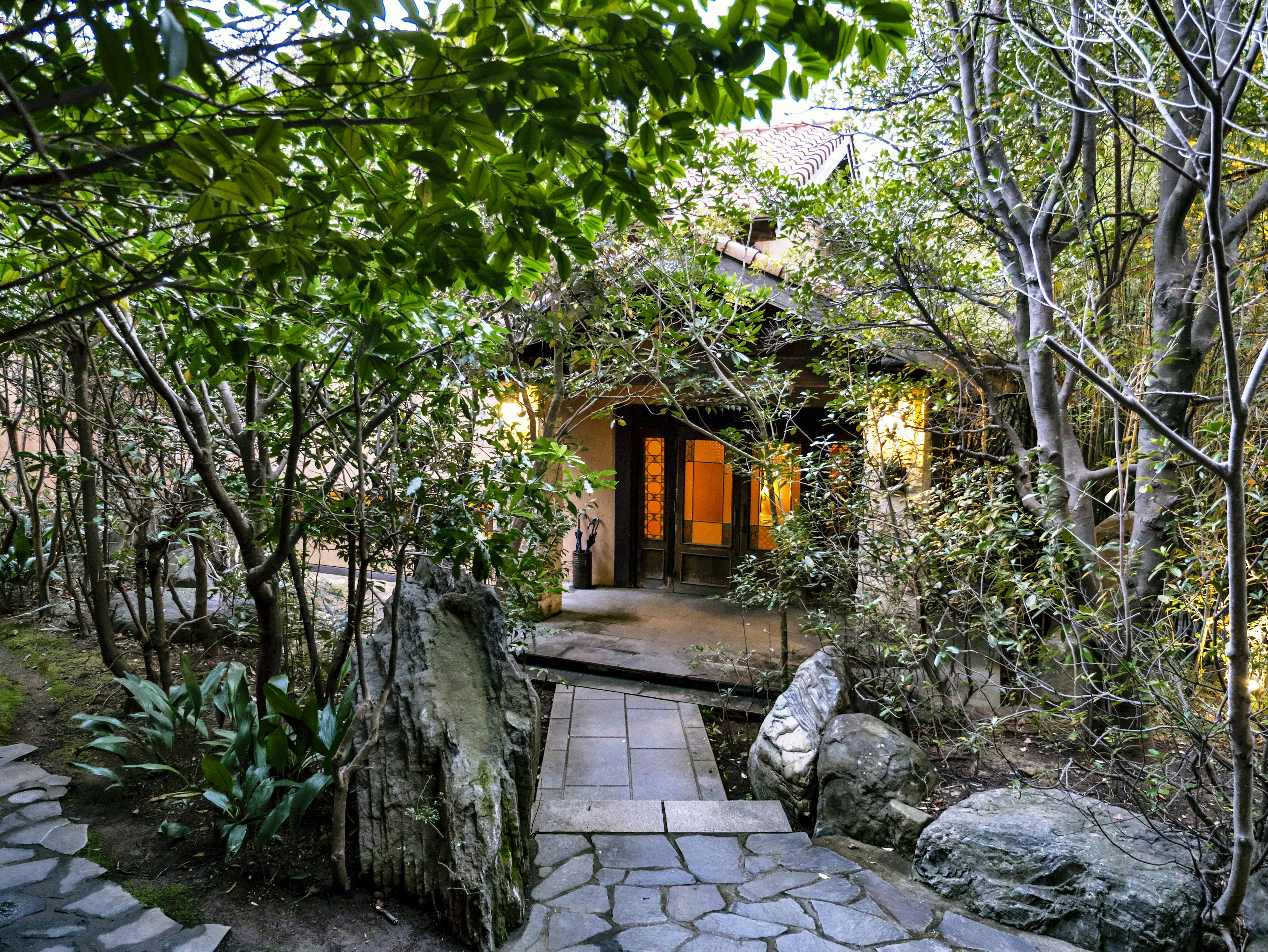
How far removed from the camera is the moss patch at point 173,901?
2557 mm

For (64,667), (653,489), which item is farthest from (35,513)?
(653,489)

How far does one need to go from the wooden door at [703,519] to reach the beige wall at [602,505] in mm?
855

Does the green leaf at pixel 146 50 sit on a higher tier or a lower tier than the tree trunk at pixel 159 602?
higher

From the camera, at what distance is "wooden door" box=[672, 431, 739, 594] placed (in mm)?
9203

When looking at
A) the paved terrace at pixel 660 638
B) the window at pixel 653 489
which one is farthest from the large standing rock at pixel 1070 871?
the window at pixel 653 489

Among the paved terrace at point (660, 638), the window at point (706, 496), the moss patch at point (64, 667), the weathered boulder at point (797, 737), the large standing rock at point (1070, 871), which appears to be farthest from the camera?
the window at point (706, 496)

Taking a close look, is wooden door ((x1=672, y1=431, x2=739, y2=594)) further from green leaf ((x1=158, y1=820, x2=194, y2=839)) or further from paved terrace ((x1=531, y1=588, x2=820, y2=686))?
green leaf ((x1=158, y1=820, x2=194, y2=839))

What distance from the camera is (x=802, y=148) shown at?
11.6 m

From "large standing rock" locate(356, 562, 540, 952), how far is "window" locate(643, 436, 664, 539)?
6.15 m

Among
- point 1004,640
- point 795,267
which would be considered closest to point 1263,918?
point 1004,640

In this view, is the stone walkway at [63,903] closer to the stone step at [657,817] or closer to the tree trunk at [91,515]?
the tree trunk at [91,515]

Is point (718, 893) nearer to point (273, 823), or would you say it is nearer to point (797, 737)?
point (797, 737)

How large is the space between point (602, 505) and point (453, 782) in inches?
272

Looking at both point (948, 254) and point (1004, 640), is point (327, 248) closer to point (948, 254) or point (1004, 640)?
point (1004, 640)
